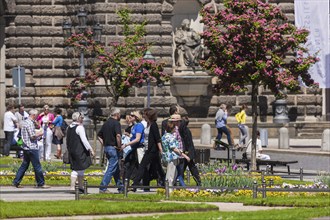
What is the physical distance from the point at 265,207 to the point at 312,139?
29581 mm

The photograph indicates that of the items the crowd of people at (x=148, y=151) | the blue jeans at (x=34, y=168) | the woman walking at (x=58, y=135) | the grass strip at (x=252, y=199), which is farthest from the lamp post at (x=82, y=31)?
the grass strip at (x=252, y=199)

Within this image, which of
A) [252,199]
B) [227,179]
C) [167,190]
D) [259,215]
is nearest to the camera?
[259,215]

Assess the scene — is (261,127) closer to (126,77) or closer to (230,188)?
(126,77)

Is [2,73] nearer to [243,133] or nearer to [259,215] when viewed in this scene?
[243,133]

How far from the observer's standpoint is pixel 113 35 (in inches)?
2216

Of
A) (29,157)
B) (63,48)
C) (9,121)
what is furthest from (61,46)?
(29,157)

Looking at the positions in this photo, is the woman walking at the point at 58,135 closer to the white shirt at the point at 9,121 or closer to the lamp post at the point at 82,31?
the white shirt at the point at 9,121

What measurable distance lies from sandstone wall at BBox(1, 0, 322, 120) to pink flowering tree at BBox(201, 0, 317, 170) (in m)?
16.2

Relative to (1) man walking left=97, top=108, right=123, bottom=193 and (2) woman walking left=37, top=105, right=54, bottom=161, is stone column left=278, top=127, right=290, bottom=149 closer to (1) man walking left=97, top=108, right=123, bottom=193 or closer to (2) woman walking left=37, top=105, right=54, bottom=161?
(2) woman walking left=37, top=105, right=54, bottom=161

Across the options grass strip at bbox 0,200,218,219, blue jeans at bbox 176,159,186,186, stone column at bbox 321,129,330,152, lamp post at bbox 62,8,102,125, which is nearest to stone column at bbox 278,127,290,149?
stone column at bbox 321,129,330,152

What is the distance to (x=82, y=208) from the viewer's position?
26641mm

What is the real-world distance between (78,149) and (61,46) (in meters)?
26.6

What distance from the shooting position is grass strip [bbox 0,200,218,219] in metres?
25.9

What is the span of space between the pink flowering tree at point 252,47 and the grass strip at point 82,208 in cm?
1203
